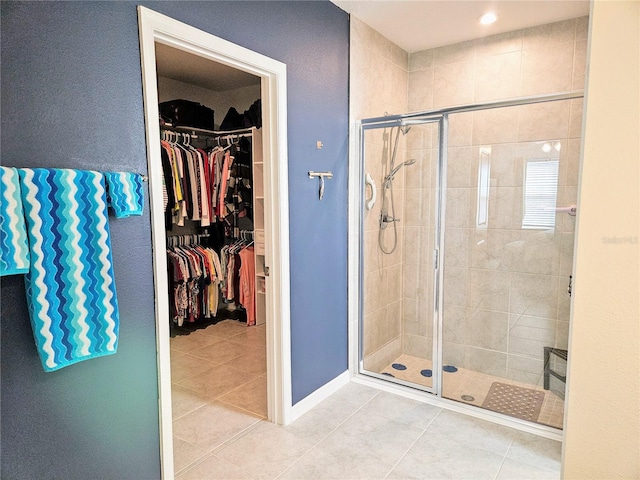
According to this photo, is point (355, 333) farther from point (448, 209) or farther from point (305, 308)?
point (448, 209)

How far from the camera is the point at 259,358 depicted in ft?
12.4

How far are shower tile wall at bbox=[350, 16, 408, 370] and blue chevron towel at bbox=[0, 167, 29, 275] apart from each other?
2323 mm

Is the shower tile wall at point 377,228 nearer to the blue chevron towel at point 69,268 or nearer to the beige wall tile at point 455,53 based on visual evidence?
the beige wall tile at point 455,53

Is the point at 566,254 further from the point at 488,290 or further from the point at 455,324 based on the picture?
the point at 455,324

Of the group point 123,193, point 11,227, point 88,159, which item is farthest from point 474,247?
point 11,227

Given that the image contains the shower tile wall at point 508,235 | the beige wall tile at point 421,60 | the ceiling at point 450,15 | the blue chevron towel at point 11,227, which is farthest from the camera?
the beige wall tile at point 421,60

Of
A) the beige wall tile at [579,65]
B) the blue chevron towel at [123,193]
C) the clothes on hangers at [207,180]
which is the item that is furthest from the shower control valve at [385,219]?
the blue chevron towel at [123,193]

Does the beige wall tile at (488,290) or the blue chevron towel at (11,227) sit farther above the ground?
the blue chevron towel at (11,227)

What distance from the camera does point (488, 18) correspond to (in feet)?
10.1

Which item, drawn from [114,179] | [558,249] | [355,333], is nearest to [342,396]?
[355,333]

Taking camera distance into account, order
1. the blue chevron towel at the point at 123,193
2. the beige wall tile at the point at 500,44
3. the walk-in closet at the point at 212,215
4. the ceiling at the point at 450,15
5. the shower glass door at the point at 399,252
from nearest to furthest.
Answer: the blue chevron towel at the point at 123,193 < the ceiling at the point at 450,15 < the shower glass door at the point at 399,252 < the beige wall tile at the point at 500,44 < the walk-in closet at the point at 212,215

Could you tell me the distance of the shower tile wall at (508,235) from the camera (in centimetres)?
296

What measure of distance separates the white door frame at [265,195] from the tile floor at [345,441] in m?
0.26

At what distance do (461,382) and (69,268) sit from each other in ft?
8.57
